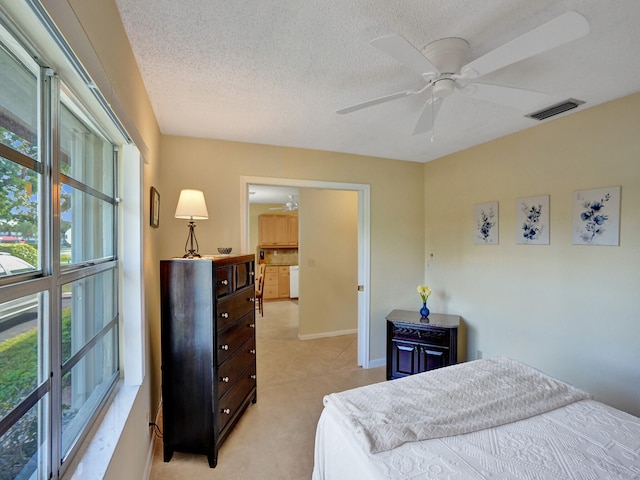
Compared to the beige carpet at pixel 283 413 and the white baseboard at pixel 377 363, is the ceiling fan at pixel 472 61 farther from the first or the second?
the white baseboard at pixel 377 363

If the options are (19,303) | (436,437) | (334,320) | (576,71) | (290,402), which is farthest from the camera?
(334,320)

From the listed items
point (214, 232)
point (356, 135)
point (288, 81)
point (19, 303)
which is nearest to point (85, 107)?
point (19, 303)

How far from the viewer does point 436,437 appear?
136 centimetres

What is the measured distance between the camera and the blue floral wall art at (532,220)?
2.63 meters

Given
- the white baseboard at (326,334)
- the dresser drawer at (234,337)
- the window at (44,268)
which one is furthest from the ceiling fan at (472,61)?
the white baseboard at (326,334)

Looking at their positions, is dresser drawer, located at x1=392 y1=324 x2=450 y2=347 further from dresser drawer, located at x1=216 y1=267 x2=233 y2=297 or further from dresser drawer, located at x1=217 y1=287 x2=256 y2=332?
dresser drawer, located at x1=216 y1=267 x2=233 y2=297

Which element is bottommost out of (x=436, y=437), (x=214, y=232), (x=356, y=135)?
(x=436, y=437)

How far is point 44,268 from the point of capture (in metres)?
0.93

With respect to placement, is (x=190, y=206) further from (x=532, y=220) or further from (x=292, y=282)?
(x=292, y=282)

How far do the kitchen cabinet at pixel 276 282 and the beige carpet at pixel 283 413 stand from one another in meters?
2.91

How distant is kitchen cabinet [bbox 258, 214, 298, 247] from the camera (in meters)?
7.68

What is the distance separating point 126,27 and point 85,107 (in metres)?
0.51

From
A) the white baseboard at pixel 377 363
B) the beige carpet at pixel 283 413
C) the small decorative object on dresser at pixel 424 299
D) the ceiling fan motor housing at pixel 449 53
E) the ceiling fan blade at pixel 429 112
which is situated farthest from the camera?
the white baseboard at pixel 377 363

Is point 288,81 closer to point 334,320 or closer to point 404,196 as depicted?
point 404,196
